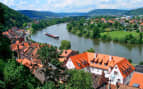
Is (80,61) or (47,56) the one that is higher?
(47,56)

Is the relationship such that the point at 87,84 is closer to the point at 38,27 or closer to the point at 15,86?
the point at 15,86

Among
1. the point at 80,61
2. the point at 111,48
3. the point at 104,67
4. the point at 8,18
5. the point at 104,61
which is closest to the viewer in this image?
the point at 8,18

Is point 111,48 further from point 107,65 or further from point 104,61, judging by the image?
point 107,65

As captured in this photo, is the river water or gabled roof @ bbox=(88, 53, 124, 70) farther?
the river water

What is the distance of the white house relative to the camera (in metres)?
15.7

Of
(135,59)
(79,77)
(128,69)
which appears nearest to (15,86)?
(79,77)

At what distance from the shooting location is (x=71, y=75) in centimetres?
1250

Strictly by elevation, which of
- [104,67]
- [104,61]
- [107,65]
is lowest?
[104,67]

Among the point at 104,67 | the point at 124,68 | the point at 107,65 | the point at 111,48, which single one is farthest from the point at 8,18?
the point at 111,48

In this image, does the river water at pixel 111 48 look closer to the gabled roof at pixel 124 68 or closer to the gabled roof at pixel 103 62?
the gabled roof at pixel 103 62

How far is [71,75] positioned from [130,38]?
3329cm

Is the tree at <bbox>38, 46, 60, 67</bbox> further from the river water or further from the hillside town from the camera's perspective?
the river water

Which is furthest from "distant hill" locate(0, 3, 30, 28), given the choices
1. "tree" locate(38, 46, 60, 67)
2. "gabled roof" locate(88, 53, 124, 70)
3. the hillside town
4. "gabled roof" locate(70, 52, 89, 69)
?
"gabled roof" locate(88, 53, 124, 70)

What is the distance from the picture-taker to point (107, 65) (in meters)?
17.8
